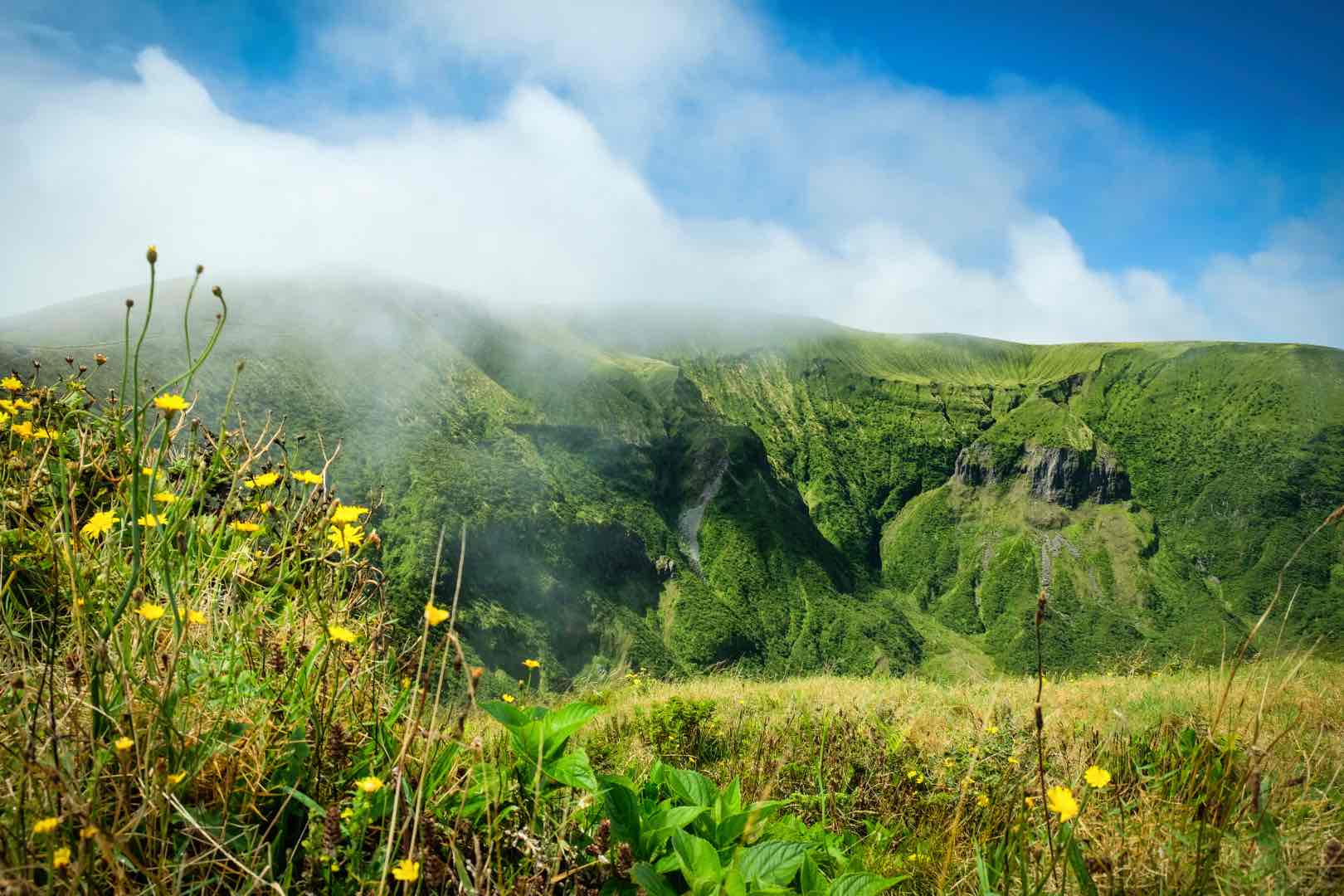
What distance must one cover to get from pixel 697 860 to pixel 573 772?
0.50m

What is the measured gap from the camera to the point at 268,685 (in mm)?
2342

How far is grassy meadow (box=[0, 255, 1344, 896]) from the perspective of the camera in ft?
5.74

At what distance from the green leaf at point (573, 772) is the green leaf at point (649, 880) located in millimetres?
329

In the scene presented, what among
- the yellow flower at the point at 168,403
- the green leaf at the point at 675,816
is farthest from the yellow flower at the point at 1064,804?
the yellow flower at the point at 168,403

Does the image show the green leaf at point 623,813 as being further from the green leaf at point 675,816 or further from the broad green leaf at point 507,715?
the broad green leaf at point 507,715

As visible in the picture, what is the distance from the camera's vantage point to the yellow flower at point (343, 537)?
2684 mm

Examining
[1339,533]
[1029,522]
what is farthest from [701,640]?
[1339,533]

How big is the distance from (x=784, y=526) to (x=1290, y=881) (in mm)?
175708

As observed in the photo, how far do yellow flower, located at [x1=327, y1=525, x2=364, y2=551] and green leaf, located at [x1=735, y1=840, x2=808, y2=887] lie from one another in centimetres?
186

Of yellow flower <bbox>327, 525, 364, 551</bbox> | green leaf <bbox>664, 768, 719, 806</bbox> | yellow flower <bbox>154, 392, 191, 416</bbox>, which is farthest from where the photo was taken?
yellow flower <bbox>327, 525, 364, 551</bbox>

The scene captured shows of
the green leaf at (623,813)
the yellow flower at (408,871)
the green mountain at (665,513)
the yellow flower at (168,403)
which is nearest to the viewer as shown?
the yellow flower at (408,871)

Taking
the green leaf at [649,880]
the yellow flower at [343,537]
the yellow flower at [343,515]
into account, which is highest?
the yellow flower at [343,515]

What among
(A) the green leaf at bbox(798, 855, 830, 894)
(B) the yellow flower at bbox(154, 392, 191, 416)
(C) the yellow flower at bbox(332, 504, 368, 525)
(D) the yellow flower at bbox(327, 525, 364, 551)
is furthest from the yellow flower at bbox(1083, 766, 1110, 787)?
(B) the yellow flower at bbox(154, 392, 191, 416)

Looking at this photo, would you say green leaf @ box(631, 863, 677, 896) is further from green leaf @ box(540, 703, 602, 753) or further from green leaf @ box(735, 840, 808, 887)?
green leaf @ box(540, 703, 602, 753)
